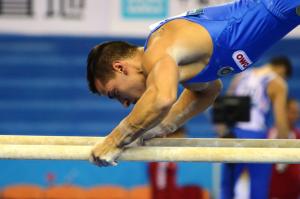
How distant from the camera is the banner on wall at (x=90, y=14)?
6.37 metres

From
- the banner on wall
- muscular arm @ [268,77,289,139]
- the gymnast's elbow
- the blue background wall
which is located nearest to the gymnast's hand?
the gymnast's elbow

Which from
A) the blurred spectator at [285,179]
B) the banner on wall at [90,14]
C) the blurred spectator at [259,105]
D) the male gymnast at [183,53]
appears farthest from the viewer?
the blurred spectator at [285,179]

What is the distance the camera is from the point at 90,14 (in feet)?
21.0

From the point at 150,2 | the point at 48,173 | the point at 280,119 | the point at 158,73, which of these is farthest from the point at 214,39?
the point at 48,173

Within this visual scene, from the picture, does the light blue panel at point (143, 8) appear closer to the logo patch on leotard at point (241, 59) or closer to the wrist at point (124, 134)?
the logo patch on leotard at point (241, 59)

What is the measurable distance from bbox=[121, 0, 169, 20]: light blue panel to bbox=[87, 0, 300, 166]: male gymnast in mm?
3008

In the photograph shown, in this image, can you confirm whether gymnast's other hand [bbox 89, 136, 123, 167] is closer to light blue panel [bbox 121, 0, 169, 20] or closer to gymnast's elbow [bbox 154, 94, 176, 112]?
gymnast's elbow [bbox 154, 94, 176, 112]

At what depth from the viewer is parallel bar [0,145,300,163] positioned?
3088 millimetres

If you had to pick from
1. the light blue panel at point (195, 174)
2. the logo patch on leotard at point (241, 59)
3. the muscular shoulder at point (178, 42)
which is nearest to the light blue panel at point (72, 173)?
the light blue panel at point (195, 174)

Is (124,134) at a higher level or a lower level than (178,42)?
lower

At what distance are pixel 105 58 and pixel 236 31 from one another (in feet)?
1.90

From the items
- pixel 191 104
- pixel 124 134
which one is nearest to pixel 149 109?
pixel 124 134

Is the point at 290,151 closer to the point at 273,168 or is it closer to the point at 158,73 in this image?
the point at 158,73

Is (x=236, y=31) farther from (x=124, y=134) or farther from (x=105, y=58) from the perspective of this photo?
(x=124, y=134)
